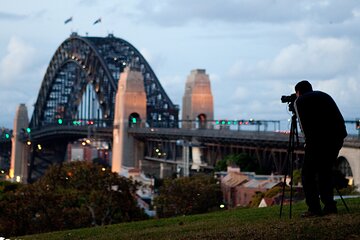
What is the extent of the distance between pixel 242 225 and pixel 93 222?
33.4 meters

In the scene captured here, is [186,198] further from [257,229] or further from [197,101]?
[197,101]

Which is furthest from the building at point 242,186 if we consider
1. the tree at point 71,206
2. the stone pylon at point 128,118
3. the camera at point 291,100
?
the camera at point 291,100

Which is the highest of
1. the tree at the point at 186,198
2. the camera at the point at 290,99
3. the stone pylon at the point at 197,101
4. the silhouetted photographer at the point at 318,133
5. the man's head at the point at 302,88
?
the stone pylon at the point at 197,101

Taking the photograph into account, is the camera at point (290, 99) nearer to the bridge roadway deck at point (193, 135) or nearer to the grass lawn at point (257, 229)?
the grass lawn at point (257, 229)

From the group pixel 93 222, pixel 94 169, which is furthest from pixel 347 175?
pixel 93 222

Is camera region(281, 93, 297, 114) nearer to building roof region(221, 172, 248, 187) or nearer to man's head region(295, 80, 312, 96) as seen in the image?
man's head region(295, 80, 312, 96)

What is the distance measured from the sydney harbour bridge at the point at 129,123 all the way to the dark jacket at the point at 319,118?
48.6 metres

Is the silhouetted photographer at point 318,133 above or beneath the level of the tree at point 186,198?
above

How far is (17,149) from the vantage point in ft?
559

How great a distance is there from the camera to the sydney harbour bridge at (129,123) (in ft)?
310

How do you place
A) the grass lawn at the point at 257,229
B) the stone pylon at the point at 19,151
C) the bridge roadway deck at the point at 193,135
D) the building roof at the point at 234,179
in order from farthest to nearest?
the stone pylon at the point at 19,151 → the bridge roadway deck at the point at 193,135 → the building roof at the point at 234,179 → the grass lawn at the point at 257,229

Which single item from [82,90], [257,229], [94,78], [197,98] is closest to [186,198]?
[257,229]

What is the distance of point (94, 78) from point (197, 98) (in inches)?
1779

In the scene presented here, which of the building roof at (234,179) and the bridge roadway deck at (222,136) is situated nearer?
the building roof at (234,179)
